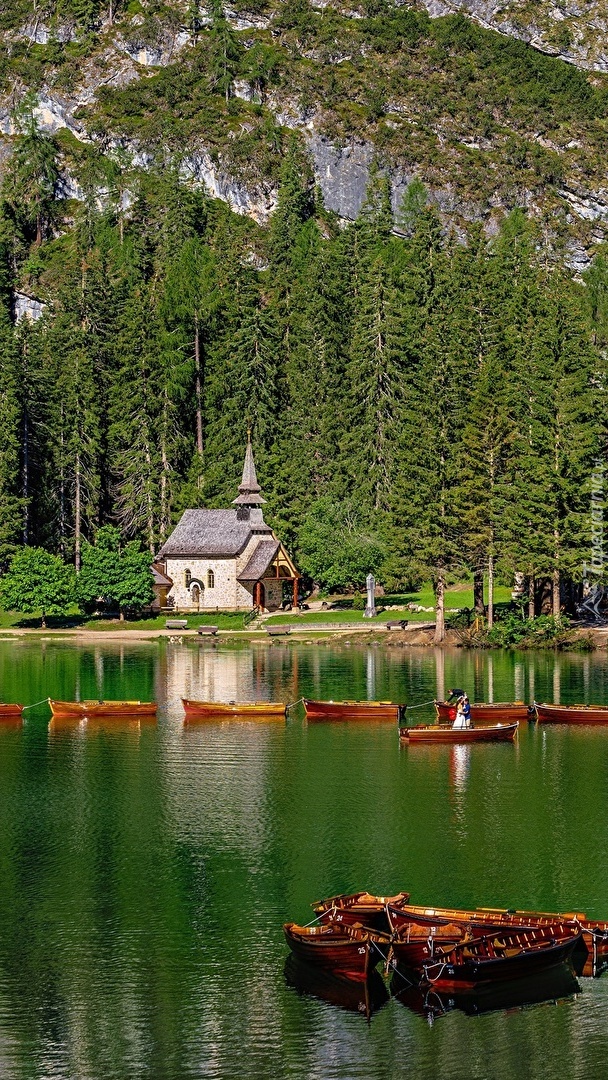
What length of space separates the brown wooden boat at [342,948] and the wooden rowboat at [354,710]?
3357 centimetres

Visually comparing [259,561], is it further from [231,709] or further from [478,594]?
[231,709]

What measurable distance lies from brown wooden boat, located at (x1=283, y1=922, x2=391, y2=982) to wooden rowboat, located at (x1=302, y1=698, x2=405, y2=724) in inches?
1322

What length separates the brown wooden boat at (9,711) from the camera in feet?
216

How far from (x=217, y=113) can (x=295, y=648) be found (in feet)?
406

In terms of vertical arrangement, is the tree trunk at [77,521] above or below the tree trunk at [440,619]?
above

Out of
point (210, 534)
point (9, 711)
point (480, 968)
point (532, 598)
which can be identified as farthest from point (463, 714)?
point (210, 534)

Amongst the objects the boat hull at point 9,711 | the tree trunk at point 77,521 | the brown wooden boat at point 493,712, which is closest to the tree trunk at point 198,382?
the tree trunk at point 77,521

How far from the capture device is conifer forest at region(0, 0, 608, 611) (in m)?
99.1

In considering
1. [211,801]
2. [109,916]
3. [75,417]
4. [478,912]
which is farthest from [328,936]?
[75,417]

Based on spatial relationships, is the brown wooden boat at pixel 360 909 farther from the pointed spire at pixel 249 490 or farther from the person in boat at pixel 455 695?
the pointed spire at pixel 249 490

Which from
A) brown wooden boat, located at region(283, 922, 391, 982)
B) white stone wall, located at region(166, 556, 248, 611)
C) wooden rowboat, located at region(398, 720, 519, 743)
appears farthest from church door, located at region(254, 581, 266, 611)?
brown wooden boat, located at region(283, 922, 391, 982)

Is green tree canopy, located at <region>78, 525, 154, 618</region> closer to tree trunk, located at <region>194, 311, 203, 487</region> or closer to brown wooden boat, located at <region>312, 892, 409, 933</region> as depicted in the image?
tree trunk, located at <region>194, 311, 203, 487</region>

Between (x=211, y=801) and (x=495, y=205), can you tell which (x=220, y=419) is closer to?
(x=495, y=205)

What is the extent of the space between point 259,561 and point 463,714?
176ft
